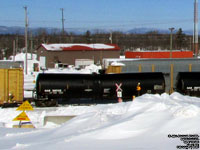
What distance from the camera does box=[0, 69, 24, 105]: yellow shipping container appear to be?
24.0 meters

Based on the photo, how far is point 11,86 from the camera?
79.4 ft

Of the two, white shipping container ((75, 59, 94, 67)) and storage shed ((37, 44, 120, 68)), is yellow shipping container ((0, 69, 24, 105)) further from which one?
storage shed ((37, 44, 120, 68))

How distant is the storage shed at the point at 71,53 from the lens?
67125 mm

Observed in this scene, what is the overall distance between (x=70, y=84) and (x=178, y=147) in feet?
48.9

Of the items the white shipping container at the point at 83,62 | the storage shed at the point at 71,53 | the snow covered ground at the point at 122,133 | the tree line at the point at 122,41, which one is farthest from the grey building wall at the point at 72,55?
the snow covered ground at the point at 122,133

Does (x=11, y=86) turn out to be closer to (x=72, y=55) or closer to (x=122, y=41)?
(x=72, y=55)

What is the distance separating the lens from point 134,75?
2345cm

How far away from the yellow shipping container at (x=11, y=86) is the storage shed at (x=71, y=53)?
138 ft

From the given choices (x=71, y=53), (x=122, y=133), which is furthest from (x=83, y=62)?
(x=122, y=133)

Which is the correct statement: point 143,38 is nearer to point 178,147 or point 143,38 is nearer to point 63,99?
point 63,99

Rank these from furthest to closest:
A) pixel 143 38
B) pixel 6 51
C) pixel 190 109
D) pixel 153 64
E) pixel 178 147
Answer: pixel 143 38
pixel 6 51
pixel 153 64
pixel 190 109
pixel 178 147

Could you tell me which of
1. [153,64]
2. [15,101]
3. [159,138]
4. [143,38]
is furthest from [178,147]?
[143,38]

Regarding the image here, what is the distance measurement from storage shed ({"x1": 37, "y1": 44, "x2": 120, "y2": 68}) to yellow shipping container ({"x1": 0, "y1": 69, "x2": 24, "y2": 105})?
4197 centimetres

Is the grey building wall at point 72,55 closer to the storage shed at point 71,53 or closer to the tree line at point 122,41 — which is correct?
the storage shed at point 71,53
